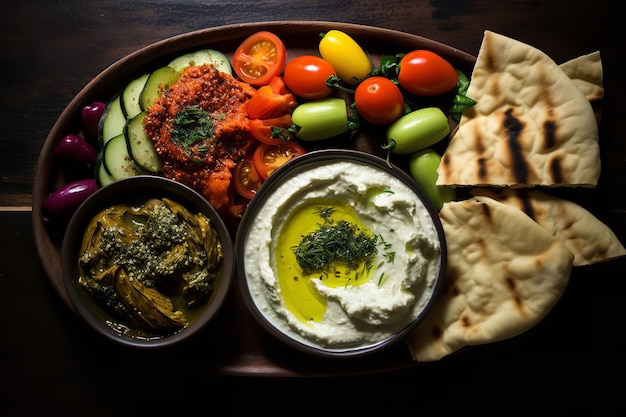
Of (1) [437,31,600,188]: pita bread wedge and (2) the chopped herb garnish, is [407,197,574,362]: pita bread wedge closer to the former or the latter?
(1) [437,31,600,188]: pita bread wedge

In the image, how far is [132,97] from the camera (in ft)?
10.4

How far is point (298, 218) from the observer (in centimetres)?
295

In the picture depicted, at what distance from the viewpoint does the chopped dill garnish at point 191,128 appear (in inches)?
116

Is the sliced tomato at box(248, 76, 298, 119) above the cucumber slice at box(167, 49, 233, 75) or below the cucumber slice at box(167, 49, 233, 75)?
below

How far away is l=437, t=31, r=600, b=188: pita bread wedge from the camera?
9.73ft

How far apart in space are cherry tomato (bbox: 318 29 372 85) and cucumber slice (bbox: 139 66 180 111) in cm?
94

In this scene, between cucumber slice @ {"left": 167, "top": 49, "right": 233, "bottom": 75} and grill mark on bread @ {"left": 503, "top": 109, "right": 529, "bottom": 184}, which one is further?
cucumber slice @ {"left": 167, "top": 49, "right": 233, "bottom": 75}

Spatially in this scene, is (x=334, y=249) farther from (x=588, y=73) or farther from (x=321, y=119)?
(x=588, y=73)

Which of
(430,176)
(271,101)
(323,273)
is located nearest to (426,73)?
(430,176)

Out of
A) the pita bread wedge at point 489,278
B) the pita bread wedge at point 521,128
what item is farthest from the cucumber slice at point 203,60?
the pita bread wedge at point 489,278

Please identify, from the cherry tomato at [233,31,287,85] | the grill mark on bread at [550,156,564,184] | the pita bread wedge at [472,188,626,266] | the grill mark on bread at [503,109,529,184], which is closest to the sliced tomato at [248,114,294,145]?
the cherry tomato at [233,31,287,85]

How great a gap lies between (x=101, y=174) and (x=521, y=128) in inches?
99.3

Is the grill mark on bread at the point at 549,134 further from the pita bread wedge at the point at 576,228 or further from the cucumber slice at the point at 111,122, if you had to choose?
the cucumber slice at the point at 111,122

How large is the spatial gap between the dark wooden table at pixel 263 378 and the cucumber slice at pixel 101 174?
555 millimetres
